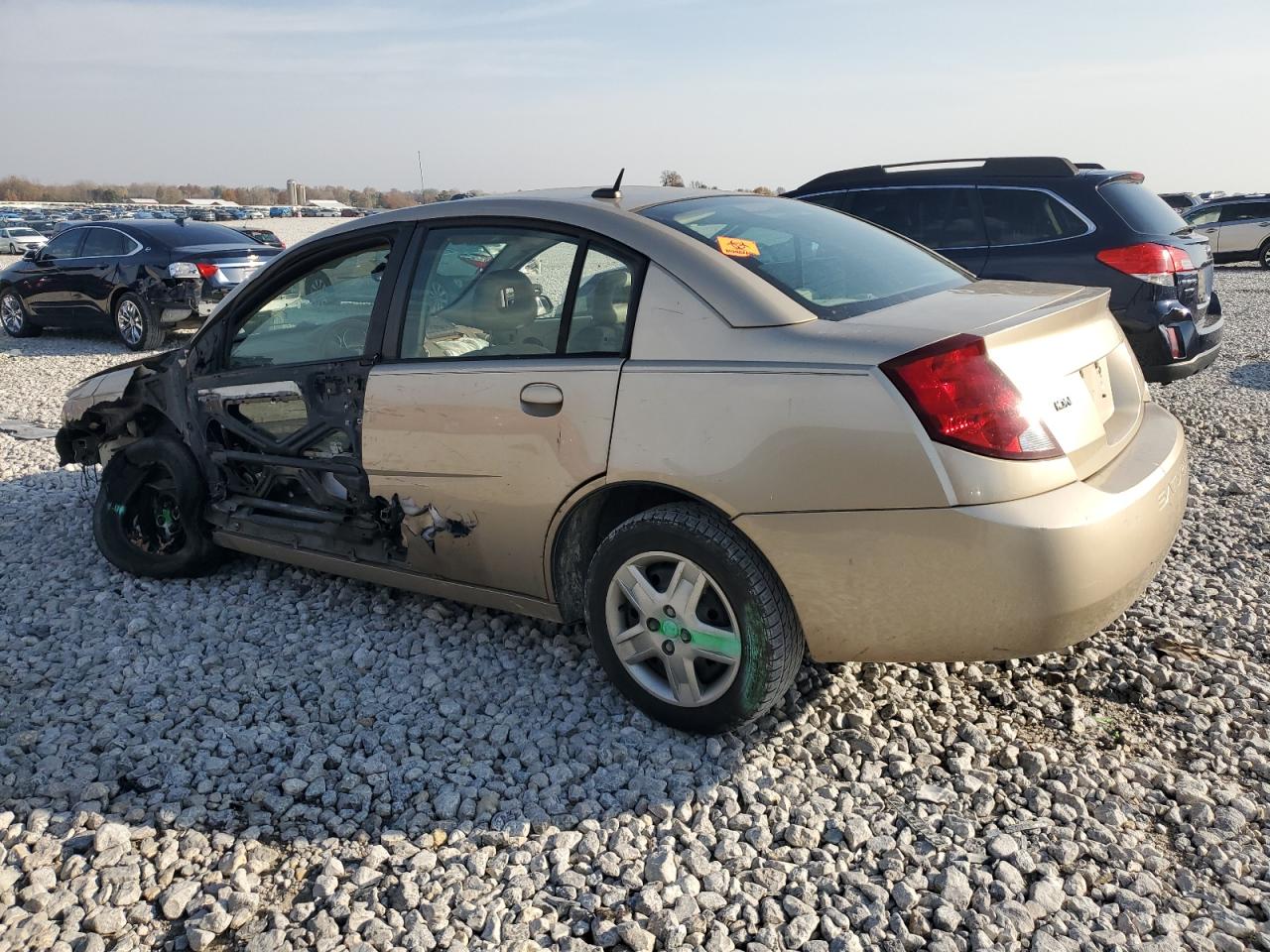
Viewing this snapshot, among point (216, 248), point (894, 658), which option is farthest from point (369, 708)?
point (216, 248)

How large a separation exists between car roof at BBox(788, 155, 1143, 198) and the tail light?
500cm

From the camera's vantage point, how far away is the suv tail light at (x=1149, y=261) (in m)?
6.43

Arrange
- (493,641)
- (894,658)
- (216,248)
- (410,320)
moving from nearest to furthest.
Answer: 1. (894,658)
2. (410,320)
3. (493,641)
4. (216,248)

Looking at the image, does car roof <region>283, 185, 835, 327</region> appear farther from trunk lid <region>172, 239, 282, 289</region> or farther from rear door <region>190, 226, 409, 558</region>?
trunk lid <region>172, 239, 282, 289</region>

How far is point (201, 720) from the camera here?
3.36m

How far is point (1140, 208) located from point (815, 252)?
4.47m

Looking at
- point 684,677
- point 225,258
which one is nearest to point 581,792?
point 684,677

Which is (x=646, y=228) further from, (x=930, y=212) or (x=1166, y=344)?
(x=930, y=212)

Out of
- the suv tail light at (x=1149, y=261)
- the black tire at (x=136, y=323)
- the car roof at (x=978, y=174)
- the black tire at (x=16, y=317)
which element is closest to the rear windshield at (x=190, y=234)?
the black tire at (x=136, y=323)

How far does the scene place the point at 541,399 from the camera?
3205mm

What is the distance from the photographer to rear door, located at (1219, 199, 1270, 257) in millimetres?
22562

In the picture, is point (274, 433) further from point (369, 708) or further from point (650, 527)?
point (650, 527)

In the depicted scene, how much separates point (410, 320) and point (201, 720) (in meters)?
1.56

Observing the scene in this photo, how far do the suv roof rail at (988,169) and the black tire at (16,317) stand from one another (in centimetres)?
1120
